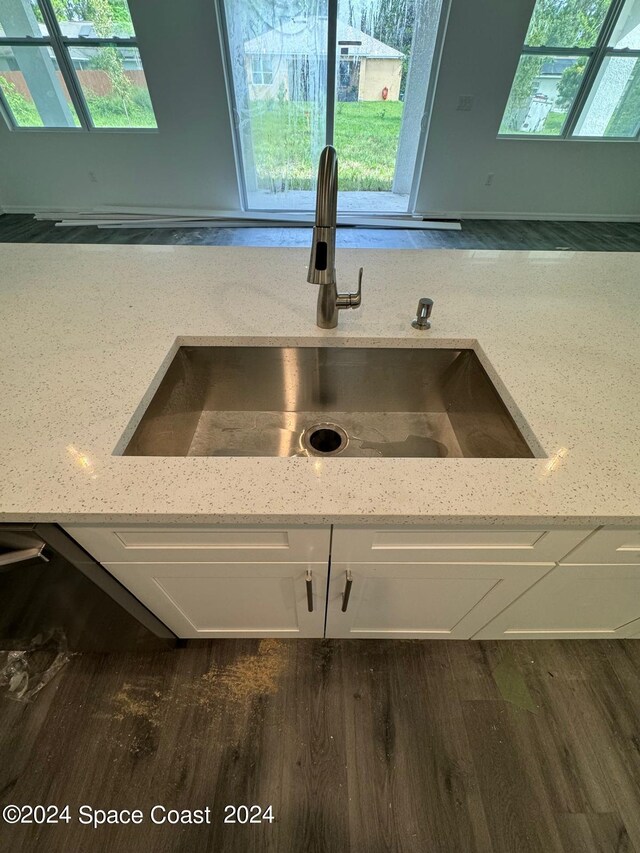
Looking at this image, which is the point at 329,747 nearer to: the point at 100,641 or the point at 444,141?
the point at 100,641

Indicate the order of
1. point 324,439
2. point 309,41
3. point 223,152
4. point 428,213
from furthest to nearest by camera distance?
point 428,213, point 223,152, point 309,41, point 324,439

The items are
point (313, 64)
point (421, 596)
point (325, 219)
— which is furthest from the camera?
point (313, 64)

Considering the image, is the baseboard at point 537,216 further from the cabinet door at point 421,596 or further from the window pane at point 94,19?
the cabinet door at point 421,596

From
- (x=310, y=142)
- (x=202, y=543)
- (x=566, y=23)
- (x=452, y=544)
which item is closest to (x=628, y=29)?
A: (x=566, y=23)

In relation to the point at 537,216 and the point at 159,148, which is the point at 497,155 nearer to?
the point at 537,216

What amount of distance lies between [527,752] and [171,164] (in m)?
5.44

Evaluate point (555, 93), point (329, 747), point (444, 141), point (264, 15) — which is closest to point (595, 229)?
point (555, 93)

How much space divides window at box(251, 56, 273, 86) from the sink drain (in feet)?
14.4

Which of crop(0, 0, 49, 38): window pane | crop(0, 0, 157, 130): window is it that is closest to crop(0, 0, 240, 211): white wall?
crop(0, 0, 157, 130): window

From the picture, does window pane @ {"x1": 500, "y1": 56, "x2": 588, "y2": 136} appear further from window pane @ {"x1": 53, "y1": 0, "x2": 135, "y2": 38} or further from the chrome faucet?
the chrome faucet

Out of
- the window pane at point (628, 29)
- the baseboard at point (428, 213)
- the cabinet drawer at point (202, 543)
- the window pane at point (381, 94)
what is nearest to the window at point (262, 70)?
the window pane at point (381, 94)

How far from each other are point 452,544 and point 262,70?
4.84 metres

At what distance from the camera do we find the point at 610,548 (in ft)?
2.33

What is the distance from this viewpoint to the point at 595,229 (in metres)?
4.22
